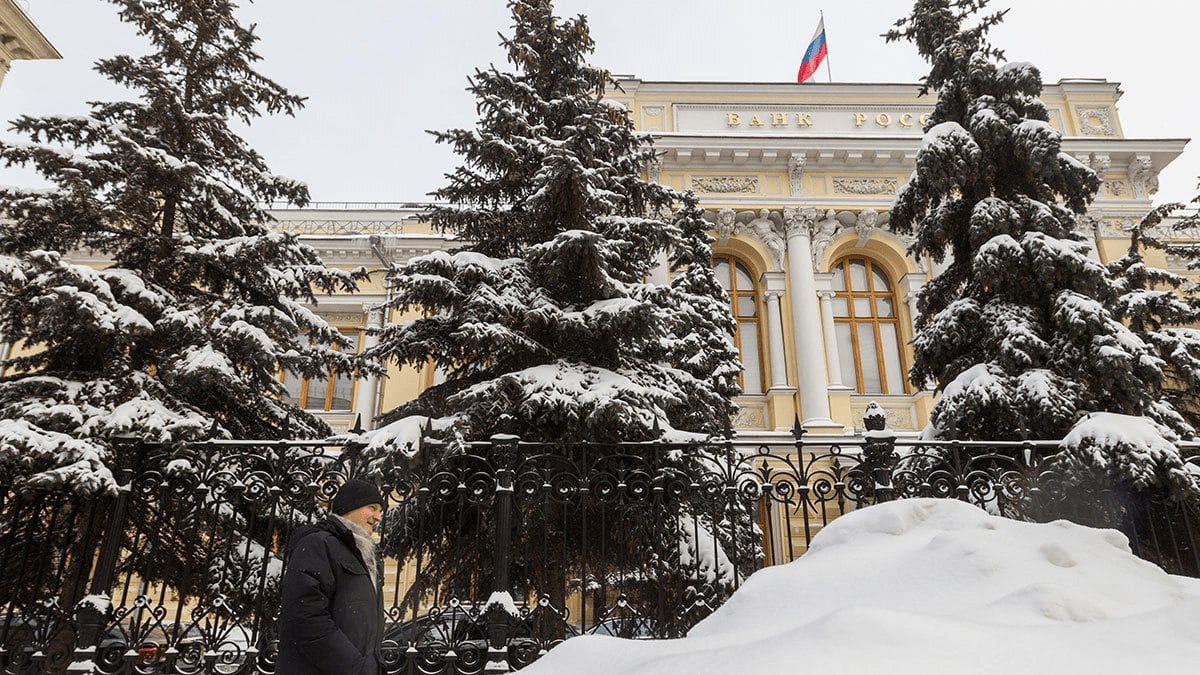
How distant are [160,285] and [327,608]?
21.8 feet

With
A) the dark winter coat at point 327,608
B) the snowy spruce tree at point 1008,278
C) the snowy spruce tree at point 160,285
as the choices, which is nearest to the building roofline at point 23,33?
the snowy spruce tree at point 160,285

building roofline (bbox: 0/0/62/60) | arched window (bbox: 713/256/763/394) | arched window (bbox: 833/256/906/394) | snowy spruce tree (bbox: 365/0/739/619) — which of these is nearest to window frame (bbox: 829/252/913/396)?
arched window (bbox: 833/256/906/394)

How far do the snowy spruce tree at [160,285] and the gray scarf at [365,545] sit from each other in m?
2.91

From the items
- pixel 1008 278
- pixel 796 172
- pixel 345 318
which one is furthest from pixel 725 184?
pixel 1008 278

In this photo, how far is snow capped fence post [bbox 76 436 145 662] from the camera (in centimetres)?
527

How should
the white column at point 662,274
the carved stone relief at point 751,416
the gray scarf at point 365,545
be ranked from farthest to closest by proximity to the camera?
the white column at point 662,274 < the carved stone relief at point 751,416 < the gray scarf at point 365,545

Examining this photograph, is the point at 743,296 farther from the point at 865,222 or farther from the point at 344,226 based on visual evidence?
the point at 344,226

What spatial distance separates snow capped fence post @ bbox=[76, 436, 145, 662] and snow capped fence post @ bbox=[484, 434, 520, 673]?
2828mm

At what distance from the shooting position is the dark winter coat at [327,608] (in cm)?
317

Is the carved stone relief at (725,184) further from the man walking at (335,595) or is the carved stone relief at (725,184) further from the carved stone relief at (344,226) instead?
the man walking at (335,595)

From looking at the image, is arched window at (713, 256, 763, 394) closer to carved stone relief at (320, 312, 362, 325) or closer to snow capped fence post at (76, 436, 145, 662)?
carved stone relief at (320, 312, 362, 325)

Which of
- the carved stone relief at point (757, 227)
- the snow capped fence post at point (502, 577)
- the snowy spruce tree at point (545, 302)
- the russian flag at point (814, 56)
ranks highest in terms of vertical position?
the russian flag at point (814, 56)

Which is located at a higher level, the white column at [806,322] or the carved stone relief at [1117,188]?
→ the carved stone relief at [1117,188]

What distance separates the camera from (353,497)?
11.7ft
